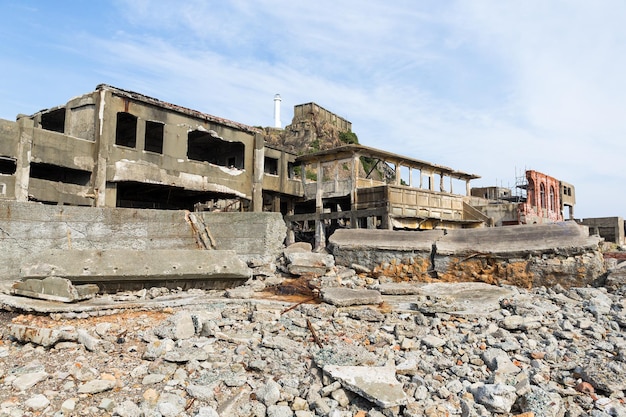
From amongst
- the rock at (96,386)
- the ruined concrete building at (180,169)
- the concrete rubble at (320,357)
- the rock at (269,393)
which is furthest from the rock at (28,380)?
the ruined concrete building at (180,169)

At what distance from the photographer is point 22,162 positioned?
13992 millimetres

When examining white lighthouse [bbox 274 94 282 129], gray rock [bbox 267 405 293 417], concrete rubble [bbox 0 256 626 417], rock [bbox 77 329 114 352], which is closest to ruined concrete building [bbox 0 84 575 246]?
concrete rubble [bbox 0 256 626 417]

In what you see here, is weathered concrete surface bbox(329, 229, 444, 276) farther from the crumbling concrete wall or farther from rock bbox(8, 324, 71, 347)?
rock bbox(8, 324, 71, 347)

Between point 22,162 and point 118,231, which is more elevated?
point 22,162

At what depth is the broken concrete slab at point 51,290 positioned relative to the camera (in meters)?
6.06

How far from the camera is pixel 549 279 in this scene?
737cm

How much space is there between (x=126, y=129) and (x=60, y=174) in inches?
155

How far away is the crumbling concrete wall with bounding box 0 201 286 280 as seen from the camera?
725 centimetres

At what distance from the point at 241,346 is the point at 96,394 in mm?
1488

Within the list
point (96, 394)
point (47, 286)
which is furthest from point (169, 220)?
point (96, 394)

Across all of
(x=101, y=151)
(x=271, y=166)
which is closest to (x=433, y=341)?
(x=101, y=151)

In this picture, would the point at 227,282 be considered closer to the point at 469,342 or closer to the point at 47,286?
the point at 47,286

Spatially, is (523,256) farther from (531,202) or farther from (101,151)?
(531,202)

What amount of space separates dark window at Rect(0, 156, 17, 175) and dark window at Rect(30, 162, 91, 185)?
0.94 metres
